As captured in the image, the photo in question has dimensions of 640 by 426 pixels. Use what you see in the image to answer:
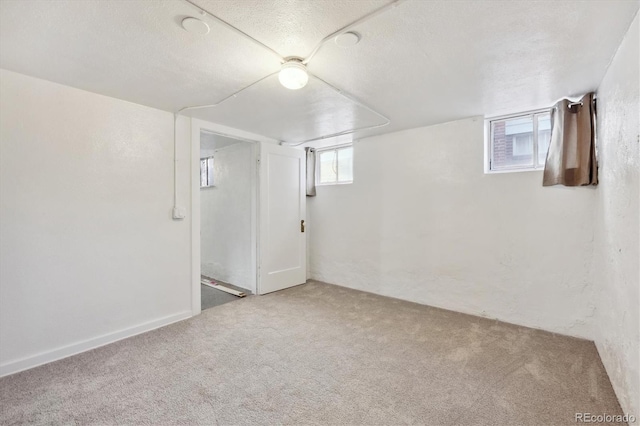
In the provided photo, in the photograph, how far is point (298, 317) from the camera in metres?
3.07

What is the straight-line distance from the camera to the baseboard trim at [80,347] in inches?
81.5

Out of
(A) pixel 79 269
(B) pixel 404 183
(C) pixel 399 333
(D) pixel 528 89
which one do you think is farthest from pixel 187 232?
(D) pixel 528 89

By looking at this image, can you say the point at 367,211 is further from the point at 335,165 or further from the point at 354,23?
the point at 354,23

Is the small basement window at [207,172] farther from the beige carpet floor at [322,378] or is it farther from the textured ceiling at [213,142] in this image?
the beige carpet floor at [322,378]

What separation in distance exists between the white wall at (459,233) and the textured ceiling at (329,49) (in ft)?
2.72

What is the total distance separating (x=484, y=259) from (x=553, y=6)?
2352 millimetres

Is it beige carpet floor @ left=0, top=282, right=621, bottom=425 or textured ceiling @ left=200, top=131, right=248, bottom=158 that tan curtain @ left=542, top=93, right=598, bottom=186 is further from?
textured ceiling @ left=200, top=131, right=248, bottom=158

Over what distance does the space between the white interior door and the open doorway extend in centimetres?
16

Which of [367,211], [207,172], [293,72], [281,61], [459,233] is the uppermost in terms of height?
[281,61]

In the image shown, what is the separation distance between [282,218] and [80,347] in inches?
98.8

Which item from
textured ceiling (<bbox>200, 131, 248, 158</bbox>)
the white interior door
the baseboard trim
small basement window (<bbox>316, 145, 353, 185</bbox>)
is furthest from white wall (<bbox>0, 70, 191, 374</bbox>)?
small basement window (<bbox>316, 145, 353, 185</bbox>)

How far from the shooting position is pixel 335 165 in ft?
14.9

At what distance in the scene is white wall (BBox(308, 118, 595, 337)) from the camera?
8.63 feet

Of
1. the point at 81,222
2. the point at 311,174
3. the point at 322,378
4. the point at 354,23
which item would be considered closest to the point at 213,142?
the point at 311,174
